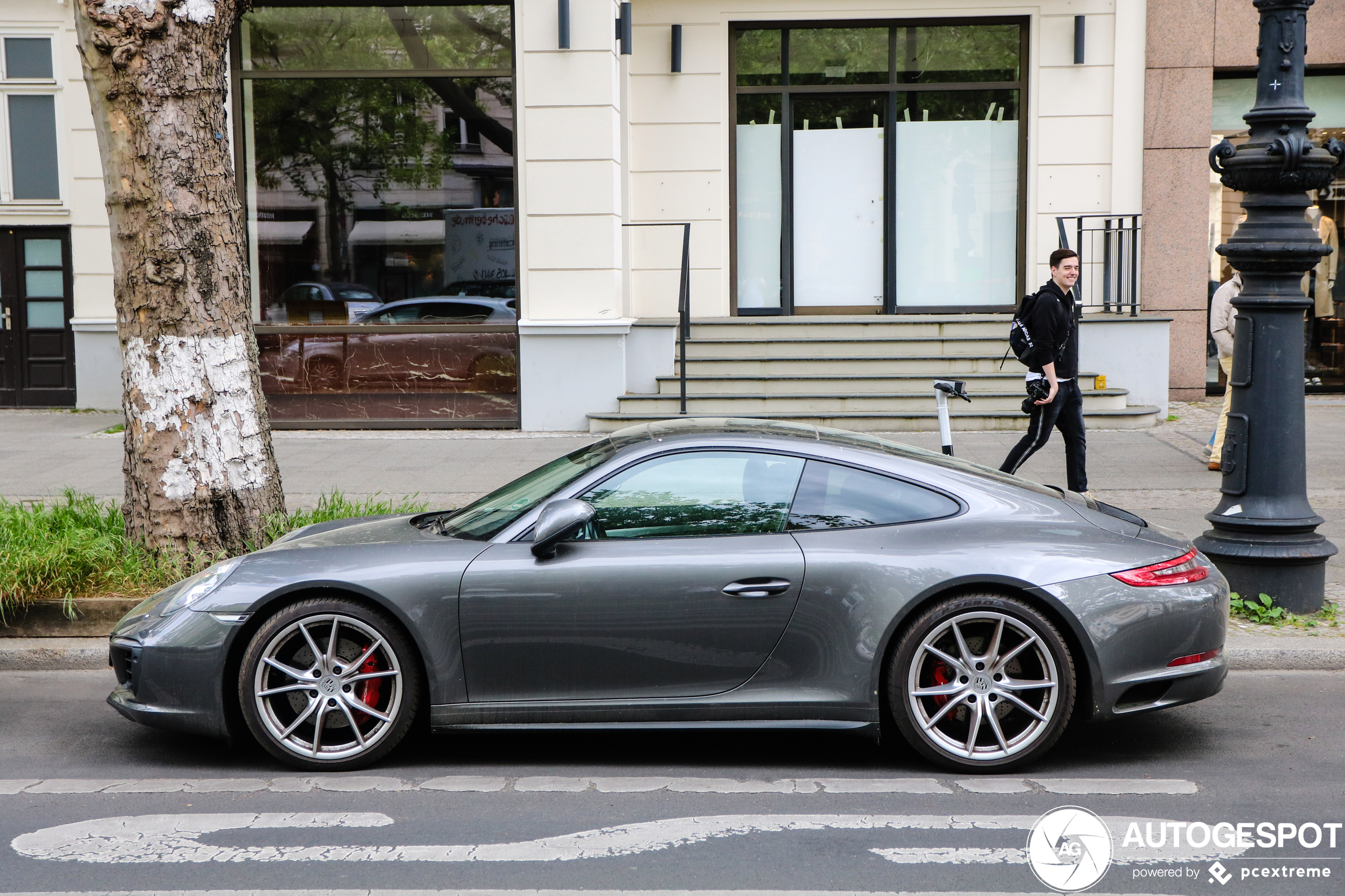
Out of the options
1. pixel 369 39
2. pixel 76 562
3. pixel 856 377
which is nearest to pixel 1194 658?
pixel 76 562

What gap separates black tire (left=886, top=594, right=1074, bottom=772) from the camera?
460 cm

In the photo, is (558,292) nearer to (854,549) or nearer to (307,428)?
(307,428)

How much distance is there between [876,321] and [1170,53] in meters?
4.54

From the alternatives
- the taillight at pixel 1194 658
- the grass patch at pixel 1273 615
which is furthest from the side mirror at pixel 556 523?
the grass patch at pixel 1273 615

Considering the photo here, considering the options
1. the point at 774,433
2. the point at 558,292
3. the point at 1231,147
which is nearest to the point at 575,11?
the point at 558,292

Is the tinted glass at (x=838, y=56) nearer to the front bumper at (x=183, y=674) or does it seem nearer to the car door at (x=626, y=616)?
the car door at (x=626, y=616)

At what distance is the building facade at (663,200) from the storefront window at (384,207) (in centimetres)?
3

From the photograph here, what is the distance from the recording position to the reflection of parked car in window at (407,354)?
549 inches

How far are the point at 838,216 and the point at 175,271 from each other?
1032 cm

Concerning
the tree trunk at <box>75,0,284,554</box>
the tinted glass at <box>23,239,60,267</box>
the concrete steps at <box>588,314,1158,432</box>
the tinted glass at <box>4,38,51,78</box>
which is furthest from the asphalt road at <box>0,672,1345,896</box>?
the tinted glass at <box>4,38,51,78</box>

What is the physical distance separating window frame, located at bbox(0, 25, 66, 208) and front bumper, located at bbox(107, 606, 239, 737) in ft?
40.5

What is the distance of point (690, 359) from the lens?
46.6ft

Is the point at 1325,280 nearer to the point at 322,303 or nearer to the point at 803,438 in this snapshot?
the point at 322,303

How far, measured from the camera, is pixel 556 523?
15.0ft
